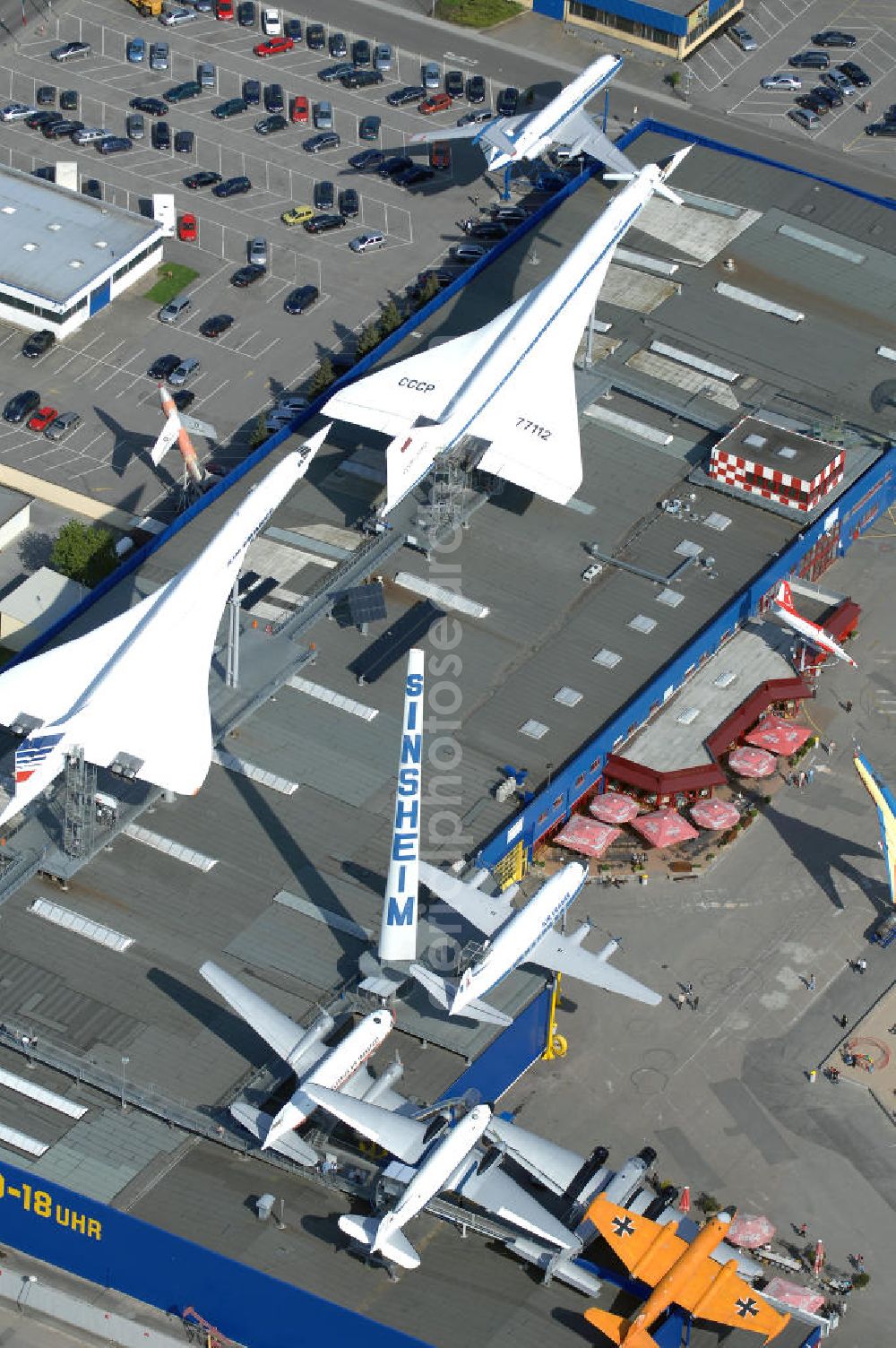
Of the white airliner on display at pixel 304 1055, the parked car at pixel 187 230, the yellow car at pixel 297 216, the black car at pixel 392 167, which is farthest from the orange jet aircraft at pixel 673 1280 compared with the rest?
the black car at pixel 392 167

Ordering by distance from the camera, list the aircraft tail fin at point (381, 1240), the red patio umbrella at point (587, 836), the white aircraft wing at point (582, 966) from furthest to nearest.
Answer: the red patio umbrella at point (587, 836) < the white aircraft wing at point (582, 966) < the aircraft tail fin at point (381, 1240)

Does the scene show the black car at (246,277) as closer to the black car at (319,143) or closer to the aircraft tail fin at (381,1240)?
the black car at (319,143)

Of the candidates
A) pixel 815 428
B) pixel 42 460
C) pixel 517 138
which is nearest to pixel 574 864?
pixel 815 428

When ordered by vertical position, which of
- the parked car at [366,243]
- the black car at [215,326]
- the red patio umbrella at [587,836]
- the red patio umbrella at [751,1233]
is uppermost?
the parked car at [366,243]

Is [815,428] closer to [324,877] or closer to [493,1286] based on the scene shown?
[324,877]

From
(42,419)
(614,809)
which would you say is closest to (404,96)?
(42,419)

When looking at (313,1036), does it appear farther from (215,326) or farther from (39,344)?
(215,326)
